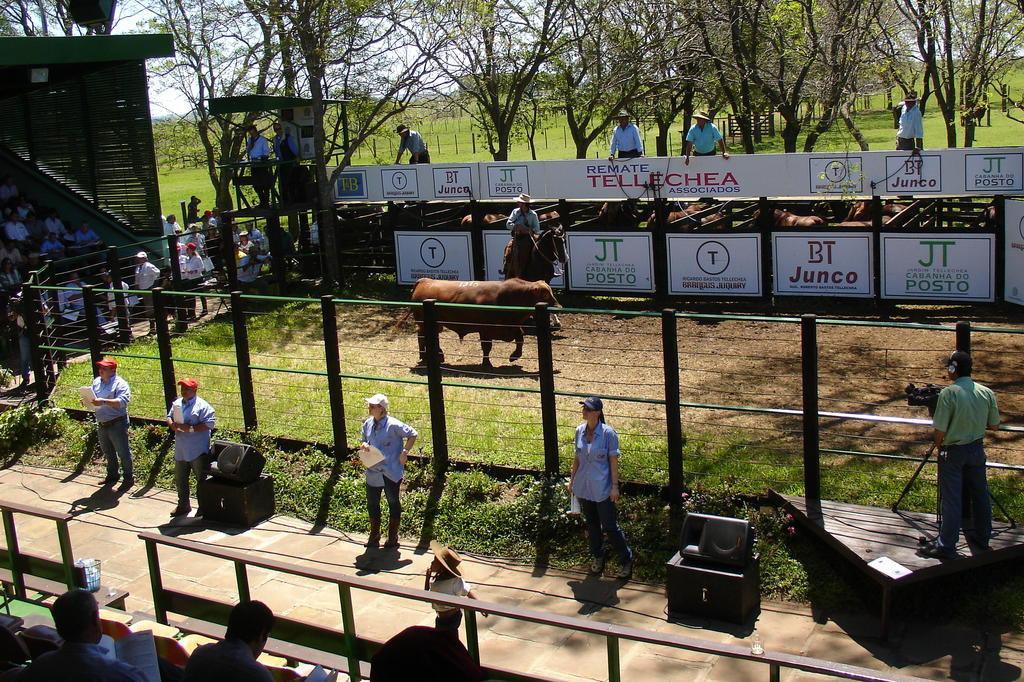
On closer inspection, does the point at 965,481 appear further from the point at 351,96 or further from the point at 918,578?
the point at 351,96

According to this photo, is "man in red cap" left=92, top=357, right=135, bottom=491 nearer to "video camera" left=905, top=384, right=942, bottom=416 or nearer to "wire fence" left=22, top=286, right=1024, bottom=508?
"wire fence" left=22, top=286, right=1024, bottom=508

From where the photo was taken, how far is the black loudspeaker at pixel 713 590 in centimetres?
901

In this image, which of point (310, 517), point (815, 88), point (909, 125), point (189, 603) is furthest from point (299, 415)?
point (815, 88)

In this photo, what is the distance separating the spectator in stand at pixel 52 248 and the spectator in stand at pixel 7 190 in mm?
1831

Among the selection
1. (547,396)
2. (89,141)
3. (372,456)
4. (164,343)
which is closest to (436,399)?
(547,396)

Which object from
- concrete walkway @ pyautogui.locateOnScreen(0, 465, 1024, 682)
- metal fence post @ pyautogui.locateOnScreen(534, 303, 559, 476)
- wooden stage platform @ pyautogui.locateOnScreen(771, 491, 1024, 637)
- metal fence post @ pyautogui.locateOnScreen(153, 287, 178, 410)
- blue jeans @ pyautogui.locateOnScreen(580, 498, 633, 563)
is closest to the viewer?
concrete walkway @ pyautogui.locateOnScreen(0, 465, 1024, 682)

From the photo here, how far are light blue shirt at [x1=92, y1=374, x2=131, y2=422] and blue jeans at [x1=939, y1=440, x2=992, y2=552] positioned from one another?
9196mm

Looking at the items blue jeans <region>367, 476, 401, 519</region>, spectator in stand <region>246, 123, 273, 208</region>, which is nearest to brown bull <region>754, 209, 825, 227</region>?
blue jeans <region>367, 476, 401, 519</region>

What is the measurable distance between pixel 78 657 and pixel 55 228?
19652 millimetres

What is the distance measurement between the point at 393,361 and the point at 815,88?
14393 mm

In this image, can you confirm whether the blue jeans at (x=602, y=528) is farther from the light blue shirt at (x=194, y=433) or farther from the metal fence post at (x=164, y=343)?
the metal fence post at (x=164, y=343)

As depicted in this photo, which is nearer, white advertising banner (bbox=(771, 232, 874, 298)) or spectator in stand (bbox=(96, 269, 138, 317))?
white advertising banner (bbox=(771, 232, 874, 298))

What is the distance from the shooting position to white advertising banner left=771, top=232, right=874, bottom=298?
1817cm

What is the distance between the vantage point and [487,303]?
16.8 m
